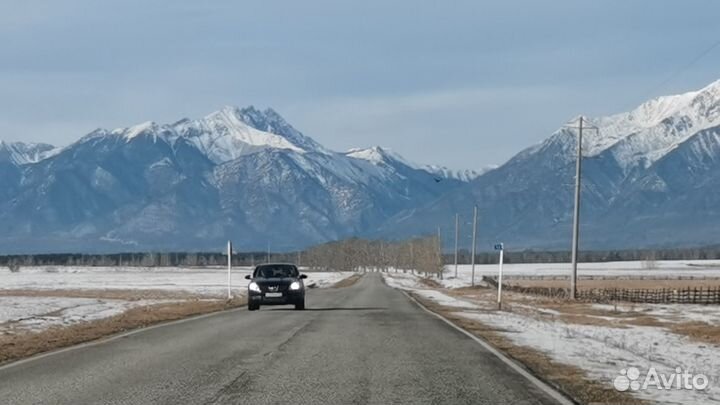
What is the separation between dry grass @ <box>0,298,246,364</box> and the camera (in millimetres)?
22017

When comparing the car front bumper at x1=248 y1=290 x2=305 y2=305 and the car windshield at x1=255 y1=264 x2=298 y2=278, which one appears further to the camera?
the car windshield at x1=255 y1=264 x2=298 y2=278

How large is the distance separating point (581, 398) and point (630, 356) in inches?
300

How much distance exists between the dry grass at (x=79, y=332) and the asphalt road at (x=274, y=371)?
993 millimetres

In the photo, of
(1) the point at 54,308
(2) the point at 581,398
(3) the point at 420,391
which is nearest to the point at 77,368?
(3) the point at 420,391

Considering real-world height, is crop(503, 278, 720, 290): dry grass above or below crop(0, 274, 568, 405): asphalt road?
below

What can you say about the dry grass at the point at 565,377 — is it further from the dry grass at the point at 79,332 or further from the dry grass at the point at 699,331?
the dry grass at the point at 79,332

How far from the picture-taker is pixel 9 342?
77.6 feet

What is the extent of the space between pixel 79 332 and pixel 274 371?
11.4 m

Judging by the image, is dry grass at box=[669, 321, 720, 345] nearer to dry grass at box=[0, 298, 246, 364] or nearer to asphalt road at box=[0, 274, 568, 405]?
asphalt road at box=[0, 274, 568, 405]

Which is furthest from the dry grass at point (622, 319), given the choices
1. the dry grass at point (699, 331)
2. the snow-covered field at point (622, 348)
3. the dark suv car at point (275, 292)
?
the dark suv car at point (275, 292)

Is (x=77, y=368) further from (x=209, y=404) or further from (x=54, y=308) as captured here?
(x=54, y=308)

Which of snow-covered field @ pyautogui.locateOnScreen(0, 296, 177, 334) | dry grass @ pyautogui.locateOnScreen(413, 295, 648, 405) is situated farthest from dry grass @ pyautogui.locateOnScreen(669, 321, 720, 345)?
snow-covered field @ pyautogui.locateOnScreen(0, 296, 177, 334)

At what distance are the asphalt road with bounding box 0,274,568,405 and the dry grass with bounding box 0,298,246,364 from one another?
0.99 metres

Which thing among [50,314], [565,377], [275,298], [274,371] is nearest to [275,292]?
[275,298]
